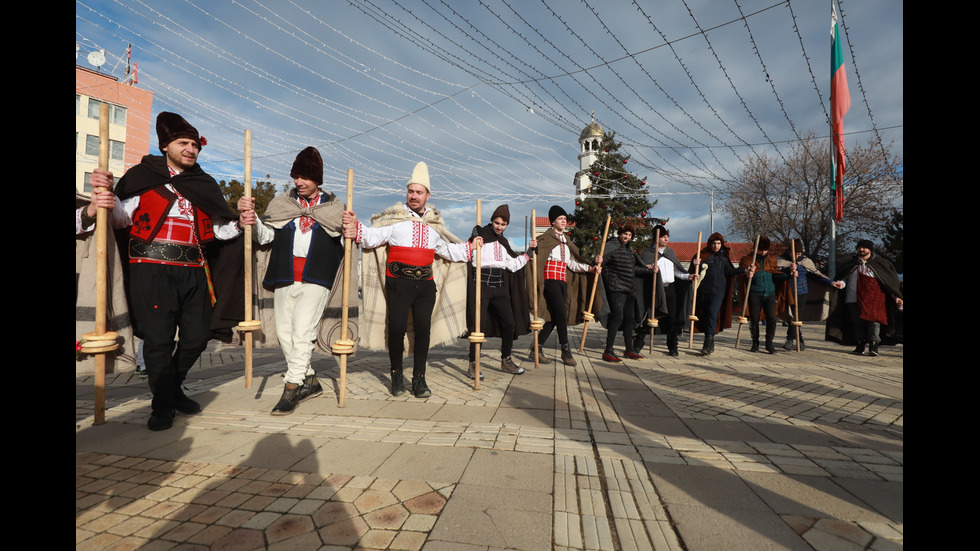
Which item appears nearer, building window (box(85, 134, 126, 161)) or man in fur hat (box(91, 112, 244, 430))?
man in fur hat (box(91, 112, 244, 430))

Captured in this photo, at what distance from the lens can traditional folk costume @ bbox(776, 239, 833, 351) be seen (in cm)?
892

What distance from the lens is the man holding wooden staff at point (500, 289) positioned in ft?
18.2

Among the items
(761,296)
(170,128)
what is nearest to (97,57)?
(170,128)

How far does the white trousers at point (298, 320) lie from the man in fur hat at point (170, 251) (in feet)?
1.87

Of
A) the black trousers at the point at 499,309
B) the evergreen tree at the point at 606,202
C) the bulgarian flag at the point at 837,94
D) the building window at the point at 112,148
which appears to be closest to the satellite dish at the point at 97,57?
the building window at the point at 112,148

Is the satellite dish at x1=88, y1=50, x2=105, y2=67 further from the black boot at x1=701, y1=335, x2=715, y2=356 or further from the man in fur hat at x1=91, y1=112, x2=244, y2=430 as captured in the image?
the black boot at x1=701, y1=335, x2=715, y2=356

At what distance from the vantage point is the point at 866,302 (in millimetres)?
8203

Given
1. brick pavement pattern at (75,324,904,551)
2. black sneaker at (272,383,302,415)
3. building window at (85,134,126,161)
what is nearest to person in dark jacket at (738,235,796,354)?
brick pavement pattern at (75,324,904,551)

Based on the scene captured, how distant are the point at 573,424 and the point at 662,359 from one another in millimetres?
4362

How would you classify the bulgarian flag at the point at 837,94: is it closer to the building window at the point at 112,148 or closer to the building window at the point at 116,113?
the building window at the point at 112,148

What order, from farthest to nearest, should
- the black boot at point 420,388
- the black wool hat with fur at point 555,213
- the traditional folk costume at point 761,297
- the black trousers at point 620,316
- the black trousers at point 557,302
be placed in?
the traditional folk costume at point 761,297 → the black trousers at point 620,316 → the black wool hat with fur at point 555,213 → the black trousers at point 557,302 → the black boot at point 420,388

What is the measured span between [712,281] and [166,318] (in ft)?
25.8
